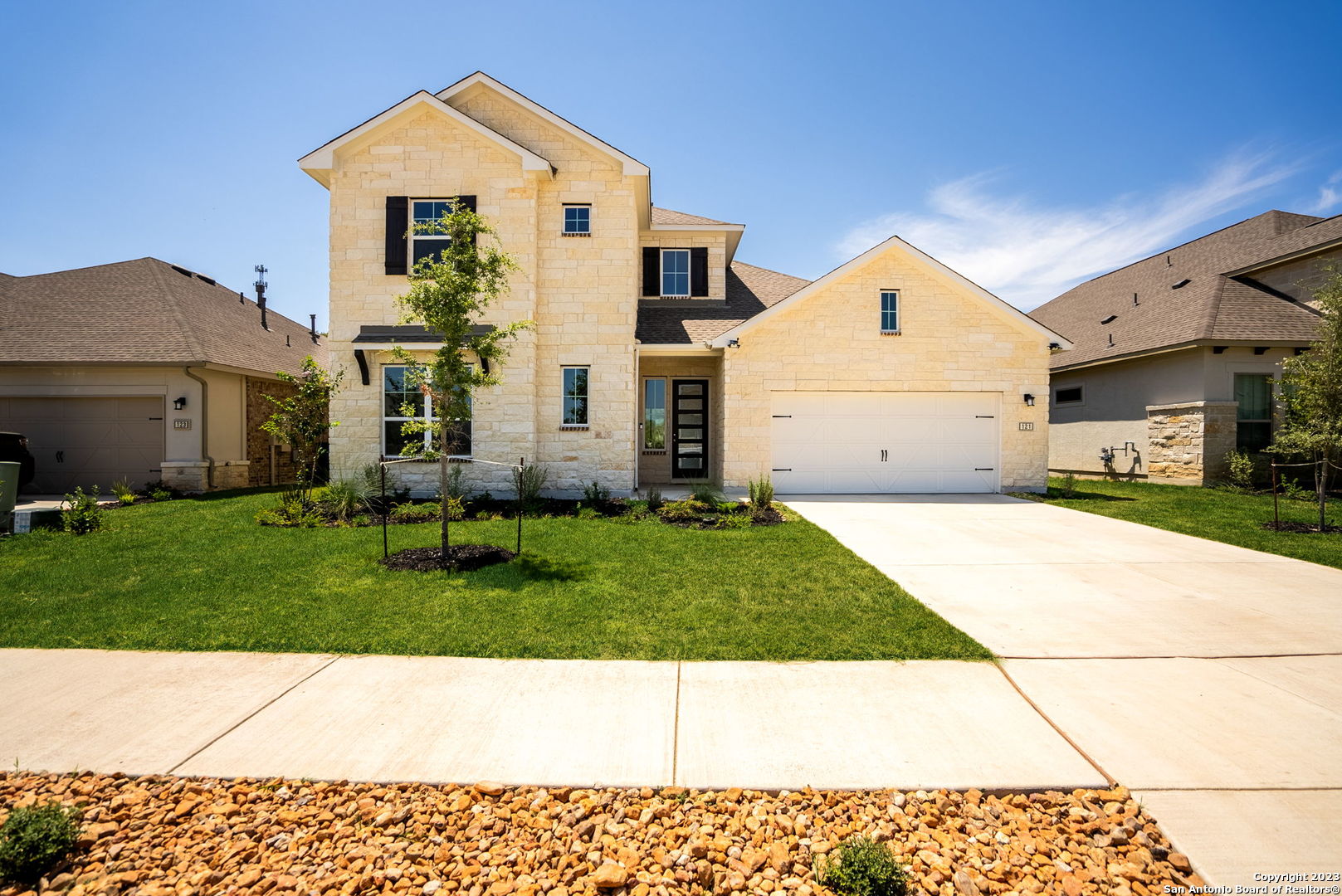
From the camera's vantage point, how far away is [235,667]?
4203mm

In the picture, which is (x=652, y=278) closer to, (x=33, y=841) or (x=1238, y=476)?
(x=1238, y=476)

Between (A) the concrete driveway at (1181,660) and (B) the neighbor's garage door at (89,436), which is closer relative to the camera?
(A) the concrete driveway at (1181,660)

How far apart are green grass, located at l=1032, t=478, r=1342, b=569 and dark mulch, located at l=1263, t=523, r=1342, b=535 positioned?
0.37 ft

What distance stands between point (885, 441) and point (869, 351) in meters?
2.14

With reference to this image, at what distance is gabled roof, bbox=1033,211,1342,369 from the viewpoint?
49.5 ft

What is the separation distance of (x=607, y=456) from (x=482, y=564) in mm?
6168

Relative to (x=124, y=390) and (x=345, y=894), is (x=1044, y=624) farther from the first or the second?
(x=124, y=390)

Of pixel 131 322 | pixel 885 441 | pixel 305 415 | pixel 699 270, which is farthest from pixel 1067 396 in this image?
pixel 131 322

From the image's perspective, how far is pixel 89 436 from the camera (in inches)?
572

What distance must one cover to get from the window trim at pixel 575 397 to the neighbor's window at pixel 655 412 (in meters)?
2.48

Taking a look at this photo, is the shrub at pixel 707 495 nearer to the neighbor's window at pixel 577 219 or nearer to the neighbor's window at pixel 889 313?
the neighbor's window at pixel 889 313

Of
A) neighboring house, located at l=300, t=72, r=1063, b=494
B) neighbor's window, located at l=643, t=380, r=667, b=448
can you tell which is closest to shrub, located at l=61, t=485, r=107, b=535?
neighboring house, located at l=300, t=72, r=1063, b=494

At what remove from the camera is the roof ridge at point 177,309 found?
14.2m

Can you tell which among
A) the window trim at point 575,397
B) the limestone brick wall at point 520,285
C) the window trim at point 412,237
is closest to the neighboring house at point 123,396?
the limestone brick wall at point 520,285
